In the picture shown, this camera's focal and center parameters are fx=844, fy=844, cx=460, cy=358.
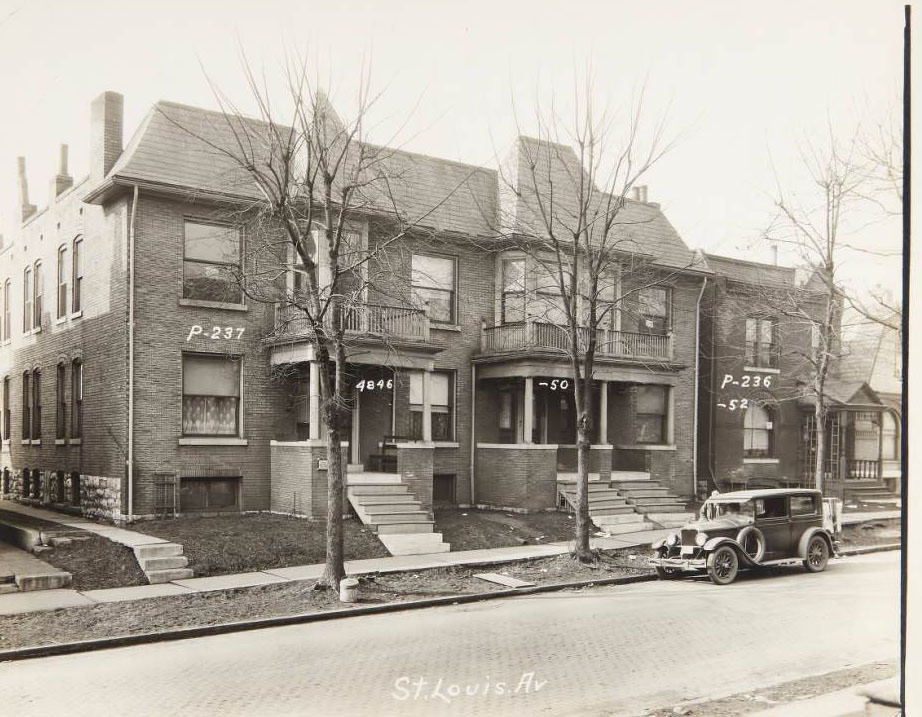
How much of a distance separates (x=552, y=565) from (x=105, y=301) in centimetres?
1143

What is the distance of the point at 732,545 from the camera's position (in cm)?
1457

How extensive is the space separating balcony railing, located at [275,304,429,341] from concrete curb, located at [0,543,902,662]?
21.7 feet

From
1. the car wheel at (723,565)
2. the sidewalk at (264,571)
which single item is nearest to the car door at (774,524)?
the car wheel at (723,565)


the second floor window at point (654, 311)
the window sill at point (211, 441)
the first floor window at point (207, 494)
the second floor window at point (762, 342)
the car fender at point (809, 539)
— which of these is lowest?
the car fender at point (809, 539)

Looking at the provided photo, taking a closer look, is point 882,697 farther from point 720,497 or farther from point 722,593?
point 720,497

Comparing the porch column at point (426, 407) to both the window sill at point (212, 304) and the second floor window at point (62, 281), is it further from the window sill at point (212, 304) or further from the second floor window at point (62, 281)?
the second floor window at point (62, 281)

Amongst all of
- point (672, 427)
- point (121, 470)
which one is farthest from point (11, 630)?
point (672, 427)

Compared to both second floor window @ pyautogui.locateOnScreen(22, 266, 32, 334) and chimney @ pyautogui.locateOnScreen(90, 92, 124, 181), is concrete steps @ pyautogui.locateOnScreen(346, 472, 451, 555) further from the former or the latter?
second floor window @ pyautogui.locateOnScreen(22, 266, 32, 334)

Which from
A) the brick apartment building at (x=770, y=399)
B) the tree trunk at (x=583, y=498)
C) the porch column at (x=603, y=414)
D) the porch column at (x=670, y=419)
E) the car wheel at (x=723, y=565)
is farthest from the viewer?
the porch column at (x=670, y=419)

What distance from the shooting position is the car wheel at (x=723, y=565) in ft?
46.9

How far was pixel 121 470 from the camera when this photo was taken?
58.5 feet

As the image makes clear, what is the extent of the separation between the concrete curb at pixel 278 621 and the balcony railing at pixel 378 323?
21.7ft

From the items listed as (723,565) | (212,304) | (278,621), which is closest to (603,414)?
(723,565)

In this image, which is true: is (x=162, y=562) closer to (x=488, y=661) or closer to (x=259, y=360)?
(x=259, y=360)
